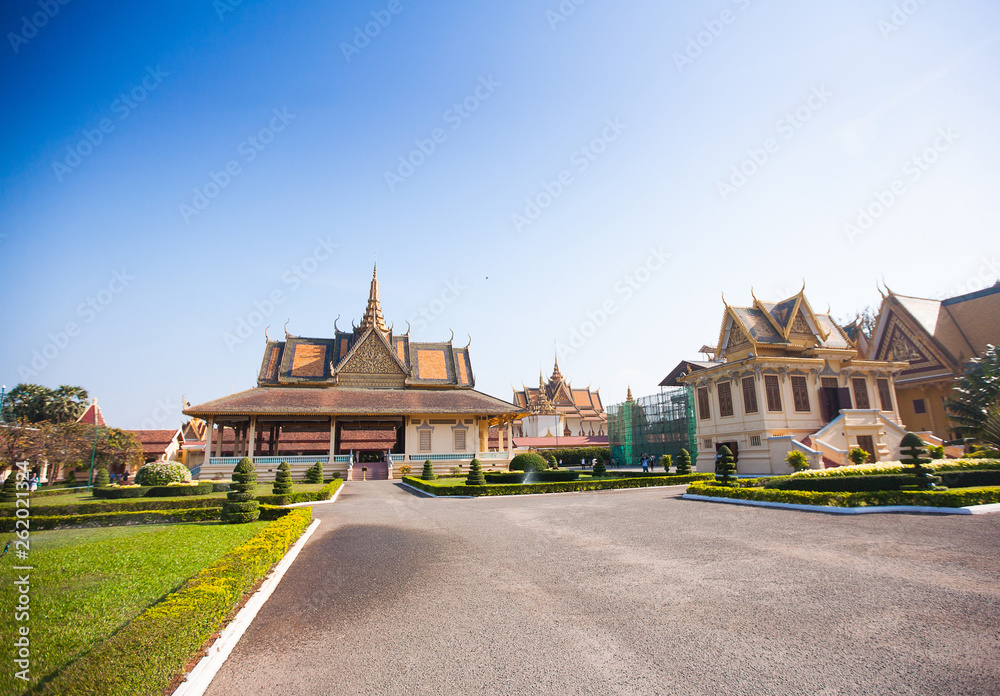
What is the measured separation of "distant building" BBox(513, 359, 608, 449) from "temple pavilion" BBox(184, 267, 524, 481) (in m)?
27.2

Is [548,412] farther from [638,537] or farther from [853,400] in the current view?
[638,537]

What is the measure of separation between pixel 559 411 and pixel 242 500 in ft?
192

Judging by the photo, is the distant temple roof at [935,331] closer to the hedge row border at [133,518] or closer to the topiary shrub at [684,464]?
the topiary shrub at [684,464]

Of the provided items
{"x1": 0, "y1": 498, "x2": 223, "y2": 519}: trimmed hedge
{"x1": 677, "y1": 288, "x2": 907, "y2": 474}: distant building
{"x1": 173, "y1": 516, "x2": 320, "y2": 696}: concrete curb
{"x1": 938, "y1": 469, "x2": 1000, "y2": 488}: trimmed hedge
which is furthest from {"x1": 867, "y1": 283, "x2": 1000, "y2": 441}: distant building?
{"x1": 0, "y1": 498, "x2": 223, "y2": 519}: trimmed hedge

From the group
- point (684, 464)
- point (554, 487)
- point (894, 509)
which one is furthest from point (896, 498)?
point (684, 464)

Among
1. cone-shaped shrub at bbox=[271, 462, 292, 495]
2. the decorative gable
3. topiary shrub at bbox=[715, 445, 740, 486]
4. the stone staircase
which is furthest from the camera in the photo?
the decorative gable

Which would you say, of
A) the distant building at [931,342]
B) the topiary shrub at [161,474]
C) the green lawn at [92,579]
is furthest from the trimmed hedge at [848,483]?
the topiary shrub at [161,474]

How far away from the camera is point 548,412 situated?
216 feet

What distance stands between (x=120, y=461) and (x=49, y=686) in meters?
47.1

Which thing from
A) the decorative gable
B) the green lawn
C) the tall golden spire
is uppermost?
the tall golden spire

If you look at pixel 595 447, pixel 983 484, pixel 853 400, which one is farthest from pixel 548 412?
pixel 983 484

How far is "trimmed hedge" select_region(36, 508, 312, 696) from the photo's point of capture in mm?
3080

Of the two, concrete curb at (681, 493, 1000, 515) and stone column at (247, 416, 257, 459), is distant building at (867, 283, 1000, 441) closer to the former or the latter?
concrete curb at (681, 493, 1000, 515)

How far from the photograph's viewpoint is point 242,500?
39.4 ft
